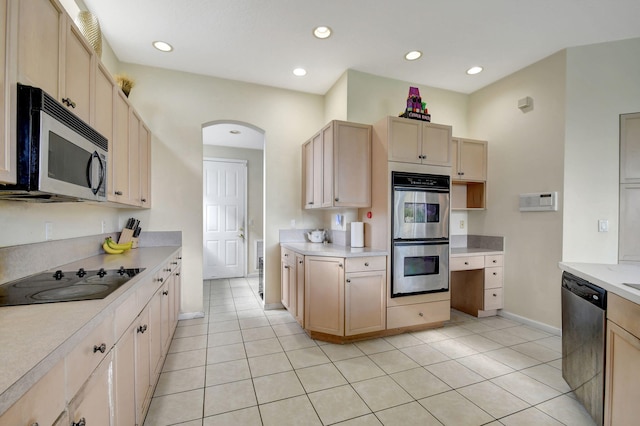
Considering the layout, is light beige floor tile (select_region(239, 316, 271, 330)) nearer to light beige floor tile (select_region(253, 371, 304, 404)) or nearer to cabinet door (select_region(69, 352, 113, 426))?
light beige floor tile (select_region(253, 371, 304, 404))

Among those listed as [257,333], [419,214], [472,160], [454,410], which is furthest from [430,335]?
[472,160]

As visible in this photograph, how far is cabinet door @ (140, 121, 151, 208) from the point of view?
9.64 feet

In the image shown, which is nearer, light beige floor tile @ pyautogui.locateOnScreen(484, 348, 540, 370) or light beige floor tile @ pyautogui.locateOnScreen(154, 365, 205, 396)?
light beige floor tile @ pyautogui.locateOnScreen(154, 365, 205, 396)

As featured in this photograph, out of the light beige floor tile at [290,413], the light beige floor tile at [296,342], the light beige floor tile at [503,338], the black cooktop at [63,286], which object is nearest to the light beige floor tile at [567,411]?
the light beige floor tile at [503,338]

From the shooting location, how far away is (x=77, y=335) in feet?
2.84

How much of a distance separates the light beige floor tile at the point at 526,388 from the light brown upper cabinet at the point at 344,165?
6.29 feet

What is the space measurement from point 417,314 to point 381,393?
3.92ft

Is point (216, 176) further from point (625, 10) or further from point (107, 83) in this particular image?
point (625, 10)

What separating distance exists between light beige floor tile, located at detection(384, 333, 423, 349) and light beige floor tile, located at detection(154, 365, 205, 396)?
5.81 feet

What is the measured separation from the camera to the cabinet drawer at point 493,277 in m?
3.44

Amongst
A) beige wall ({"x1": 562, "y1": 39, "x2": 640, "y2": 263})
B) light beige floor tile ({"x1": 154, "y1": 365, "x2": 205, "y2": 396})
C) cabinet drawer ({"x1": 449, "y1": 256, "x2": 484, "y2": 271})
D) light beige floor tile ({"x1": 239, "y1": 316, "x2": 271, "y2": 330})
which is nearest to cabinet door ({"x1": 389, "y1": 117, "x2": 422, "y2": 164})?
cabinet drawer ({"x1": 449, "y1": 256, "x2": 484, "y2": 271})

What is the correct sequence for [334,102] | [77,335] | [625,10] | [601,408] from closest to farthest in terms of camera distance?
[77,335]
[601,408]
[625,10]
[334,102]

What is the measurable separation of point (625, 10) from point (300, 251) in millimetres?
3628

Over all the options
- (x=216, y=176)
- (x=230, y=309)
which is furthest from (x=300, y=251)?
(x=216, y=176)
